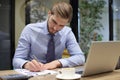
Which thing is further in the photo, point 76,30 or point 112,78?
point 76,30

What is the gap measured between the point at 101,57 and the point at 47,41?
0.70 meters

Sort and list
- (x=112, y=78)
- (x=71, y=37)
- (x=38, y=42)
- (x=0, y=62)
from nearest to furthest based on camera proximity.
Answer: (x=112, y=78) → (x=38, y=42) → (x=71, y=37) → (x=0, y=62)

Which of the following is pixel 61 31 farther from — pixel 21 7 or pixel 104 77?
pixel 21 7

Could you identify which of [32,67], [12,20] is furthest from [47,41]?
[12,20]

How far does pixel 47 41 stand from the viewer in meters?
2.04

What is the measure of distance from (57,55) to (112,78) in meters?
0.79

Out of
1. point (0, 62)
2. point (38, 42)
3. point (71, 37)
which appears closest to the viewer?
point (38, 42)

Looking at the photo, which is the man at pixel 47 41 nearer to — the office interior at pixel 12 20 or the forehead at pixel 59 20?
the forehead at pixel 59 20

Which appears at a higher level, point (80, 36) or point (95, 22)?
point (95, 22)

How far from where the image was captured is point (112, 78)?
142cm

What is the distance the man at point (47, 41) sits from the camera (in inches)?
73.0

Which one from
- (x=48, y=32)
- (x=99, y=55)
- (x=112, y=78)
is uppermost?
(x=48, y=32)

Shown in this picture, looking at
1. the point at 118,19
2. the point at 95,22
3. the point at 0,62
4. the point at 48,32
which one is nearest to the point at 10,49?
the point at 0,62

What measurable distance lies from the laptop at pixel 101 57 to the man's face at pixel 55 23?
1.80ft
